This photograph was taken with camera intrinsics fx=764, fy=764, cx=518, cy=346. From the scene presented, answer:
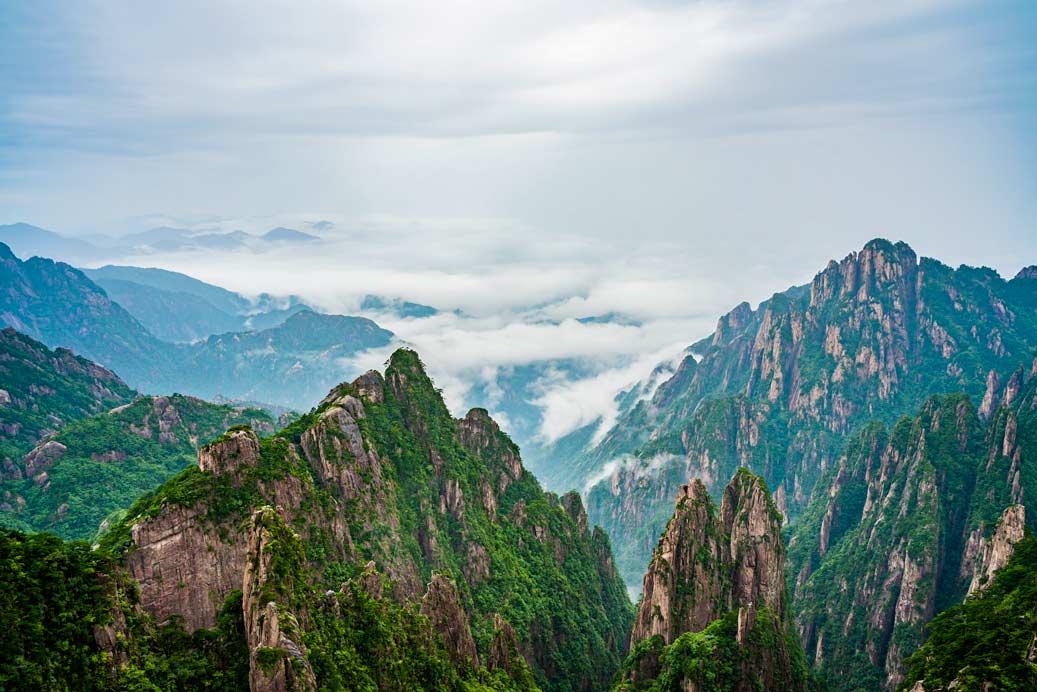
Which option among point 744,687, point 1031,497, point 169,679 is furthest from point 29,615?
point 1031,497

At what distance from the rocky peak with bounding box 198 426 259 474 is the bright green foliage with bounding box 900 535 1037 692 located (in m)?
57.7

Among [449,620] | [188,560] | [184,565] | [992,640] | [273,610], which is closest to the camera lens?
[273,610]

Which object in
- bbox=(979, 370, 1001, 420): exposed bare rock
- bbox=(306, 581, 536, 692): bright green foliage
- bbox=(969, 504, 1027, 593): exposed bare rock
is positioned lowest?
bbox=(306, 581, 536, 692): bright green foliage

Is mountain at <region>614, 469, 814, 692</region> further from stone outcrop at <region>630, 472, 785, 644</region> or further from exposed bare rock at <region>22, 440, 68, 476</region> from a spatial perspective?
exposed bare rock at <region>22, 440, 68, 476</region>

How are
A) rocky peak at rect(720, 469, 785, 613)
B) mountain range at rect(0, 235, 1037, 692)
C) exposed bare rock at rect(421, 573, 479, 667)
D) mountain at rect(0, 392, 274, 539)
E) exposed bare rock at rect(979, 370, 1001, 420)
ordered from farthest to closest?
exposed bare rock at rect(979, 370, 1001, 420) < mountain at rect(0, 392, 274, 539) < rocky peak at rect(720, 469, 785, 613) < exposed bare rock at rect(421, 573, 479, 667) < mountain range at rect(0, 235, 1037, 692)

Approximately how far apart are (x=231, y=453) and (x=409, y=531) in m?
29.1

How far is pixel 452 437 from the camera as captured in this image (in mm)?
113125

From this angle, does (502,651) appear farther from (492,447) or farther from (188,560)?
(492,447)

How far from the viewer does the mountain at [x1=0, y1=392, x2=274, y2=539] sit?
118 meters

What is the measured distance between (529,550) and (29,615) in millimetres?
83255

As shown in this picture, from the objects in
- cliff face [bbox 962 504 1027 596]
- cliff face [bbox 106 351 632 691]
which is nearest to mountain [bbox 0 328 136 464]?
cliff face [bbox 106 351 632 691]

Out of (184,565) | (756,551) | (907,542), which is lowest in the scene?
(756,551)

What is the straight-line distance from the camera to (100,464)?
132000 mm

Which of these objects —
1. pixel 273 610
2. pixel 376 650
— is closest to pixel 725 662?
pixel 376 650
